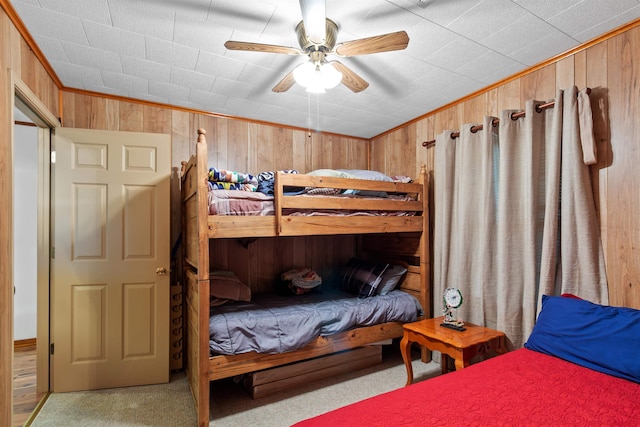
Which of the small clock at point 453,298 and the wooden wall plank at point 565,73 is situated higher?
the wooden wall plank at point 565,73

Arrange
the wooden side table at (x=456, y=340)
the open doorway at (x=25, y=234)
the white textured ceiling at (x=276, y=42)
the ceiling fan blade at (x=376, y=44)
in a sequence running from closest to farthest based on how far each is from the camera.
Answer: the ceiling fan blade at (x=376, y=44), the white textured ceiling at (x=276, y=42), the wooden side table at (x=456, y=340), the open doorway at (x=25, y=234)

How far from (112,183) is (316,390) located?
2243mm

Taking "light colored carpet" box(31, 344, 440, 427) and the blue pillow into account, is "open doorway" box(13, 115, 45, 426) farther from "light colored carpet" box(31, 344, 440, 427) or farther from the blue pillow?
the blue pillow

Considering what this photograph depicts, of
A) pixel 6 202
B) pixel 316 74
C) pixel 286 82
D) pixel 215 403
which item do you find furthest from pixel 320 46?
pixel 215 403

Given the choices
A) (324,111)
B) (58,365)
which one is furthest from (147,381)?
(324,111)

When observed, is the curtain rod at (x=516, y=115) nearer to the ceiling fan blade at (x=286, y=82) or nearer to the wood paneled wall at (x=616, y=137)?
the wood paneled wall at (x=616, y=137)

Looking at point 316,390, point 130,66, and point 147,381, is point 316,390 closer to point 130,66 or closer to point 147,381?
point 147,381

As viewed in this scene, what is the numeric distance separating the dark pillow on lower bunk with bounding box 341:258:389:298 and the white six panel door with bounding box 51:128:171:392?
64.2 inches

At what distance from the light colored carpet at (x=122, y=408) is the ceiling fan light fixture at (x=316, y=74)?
220 centimetres

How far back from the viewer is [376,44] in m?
1.61

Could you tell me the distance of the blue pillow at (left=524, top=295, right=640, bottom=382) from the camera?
156cm

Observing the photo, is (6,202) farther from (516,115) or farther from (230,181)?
(516,115)

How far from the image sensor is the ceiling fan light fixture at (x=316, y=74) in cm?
177

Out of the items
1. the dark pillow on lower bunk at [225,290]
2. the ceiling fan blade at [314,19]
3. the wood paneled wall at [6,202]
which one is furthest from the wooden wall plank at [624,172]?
the wood paneled wall at [6,202]
